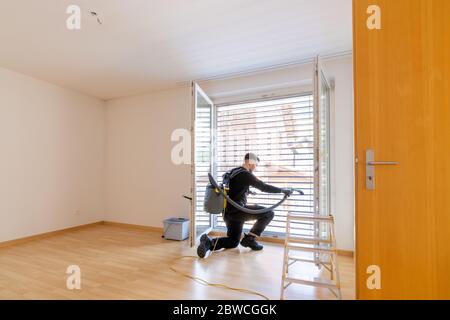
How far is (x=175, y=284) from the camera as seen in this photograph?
7.15 feet

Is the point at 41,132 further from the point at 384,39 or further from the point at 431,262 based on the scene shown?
the point at 431,262

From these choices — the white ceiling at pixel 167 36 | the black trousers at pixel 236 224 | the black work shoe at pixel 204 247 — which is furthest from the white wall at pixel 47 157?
the black trousers at pixel 236 224

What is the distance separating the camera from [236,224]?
121 inches

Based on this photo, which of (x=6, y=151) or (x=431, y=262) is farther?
(x=6, y=151)

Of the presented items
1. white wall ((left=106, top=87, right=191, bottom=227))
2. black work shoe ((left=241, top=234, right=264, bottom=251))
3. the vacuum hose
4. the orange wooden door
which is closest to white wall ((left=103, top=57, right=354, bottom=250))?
white wall ((left=106, top=87, right=191, bottom=227))

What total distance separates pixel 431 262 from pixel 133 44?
337 centimetres

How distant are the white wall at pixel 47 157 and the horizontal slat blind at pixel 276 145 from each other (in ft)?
8.45

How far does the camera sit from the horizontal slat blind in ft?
11.2

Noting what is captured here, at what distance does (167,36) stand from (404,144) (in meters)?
2.46

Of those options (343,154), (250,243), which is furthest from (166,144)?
(343,154)

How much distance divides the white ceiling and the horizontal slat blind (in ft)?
2.24

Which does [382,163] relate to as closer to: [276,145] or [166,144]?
[276,145]

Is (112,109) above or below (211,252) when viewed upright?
above
